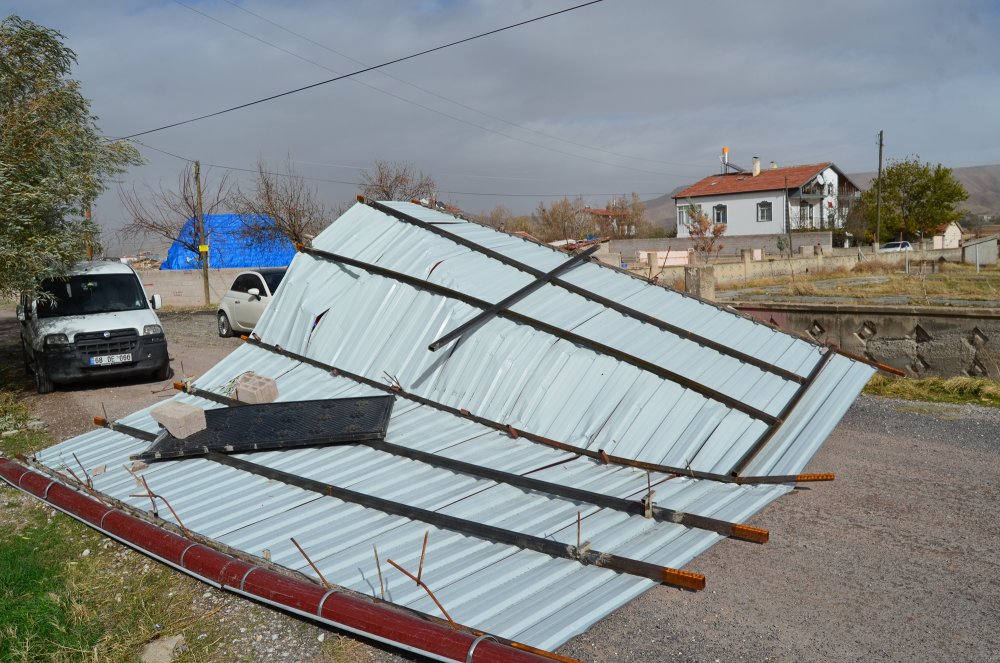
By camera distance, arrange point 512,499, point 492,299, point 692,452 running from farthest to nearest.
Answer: point 492,299 < point 692,452 < point 512,499

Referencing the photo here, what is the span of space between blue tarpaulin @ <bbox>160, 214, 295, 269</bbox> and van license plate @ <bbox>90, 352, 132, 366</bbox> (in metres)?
23.6

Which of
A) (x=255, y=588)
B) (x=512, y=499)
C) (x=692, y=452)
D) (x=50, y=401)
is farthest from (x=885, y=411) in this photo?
(x=50, y=401)

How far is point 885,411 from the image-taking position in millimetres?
10211

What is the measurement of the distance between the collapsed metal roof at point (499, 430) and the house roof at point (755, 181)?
2191 inches

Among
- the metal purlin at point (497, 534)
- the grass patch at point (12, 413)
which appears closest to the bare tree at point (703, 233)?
the grass patch at point (12, 413)

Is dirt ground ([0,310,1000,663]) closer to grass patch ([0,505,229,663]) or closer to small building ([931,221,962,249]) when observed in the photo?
grass patch ([0,505,229,663])

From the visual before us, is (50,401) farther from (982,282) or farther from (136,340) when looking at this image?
(982,282)

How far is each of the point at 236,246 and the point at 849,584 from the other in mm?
35022

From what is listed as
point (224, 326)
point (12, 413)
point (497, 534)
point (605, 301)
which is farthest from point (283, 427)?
point (224, 326)

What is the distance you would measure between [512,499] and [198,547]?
2.56 metres

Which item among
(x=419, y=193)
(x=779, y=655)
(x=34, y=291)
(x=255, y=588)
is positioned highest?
(x=419, y=193)

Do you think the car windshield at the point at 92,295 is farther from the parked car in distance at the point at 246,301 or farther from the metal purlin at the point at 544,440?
the metal purlin at the point at 544,440

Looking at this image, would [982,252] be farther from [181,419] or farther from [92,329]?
[181,419]

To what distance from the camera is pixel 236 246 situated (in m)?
35.9
